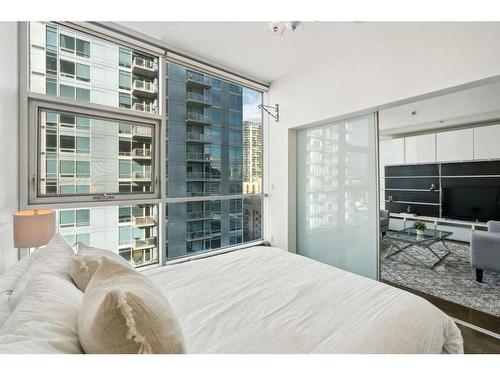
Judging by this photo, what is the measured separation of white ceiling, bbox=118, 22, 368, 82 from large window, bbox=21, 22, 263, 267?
266mm

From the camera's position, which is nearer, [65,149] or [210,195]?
[65,149]

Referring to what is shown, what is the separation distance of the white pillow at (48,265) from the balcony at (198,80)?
8.23 ft

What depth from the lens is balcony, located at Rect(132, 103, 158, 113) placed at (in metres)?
2.71

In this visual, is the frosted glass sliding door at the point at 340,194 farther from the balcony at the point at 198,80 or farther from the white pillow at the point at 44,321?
the white pillow at the point at 44,321

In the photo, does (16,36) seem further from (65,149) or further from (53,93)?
(65,149)

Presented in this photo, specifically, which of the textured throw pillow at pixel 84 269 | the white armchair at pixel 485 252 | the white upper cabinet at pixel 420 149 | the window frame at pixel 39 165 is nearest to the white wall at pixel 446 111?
the white upper cabinet at pixel 420 149

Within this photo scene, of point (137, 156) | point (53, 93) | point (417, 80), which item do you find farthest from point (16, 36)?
point (417, 80)

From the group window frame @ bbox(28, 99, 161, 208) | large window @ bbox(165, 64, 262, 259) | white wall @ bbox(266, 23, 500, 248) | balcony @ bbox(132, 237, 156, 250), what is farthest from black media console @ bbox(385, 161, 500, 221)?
balcony @ bbox(132, 237, 156, 250)

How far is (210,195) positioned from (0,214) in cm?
207

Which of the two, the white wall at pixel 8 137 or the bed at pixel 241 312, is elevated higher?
the white wall at pixel 8 137

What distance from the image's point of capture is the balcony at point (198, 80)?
122 inches

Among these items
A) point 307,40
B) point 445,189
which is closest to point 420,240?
point 445,189

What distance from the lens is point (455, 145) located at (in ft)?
15.6
